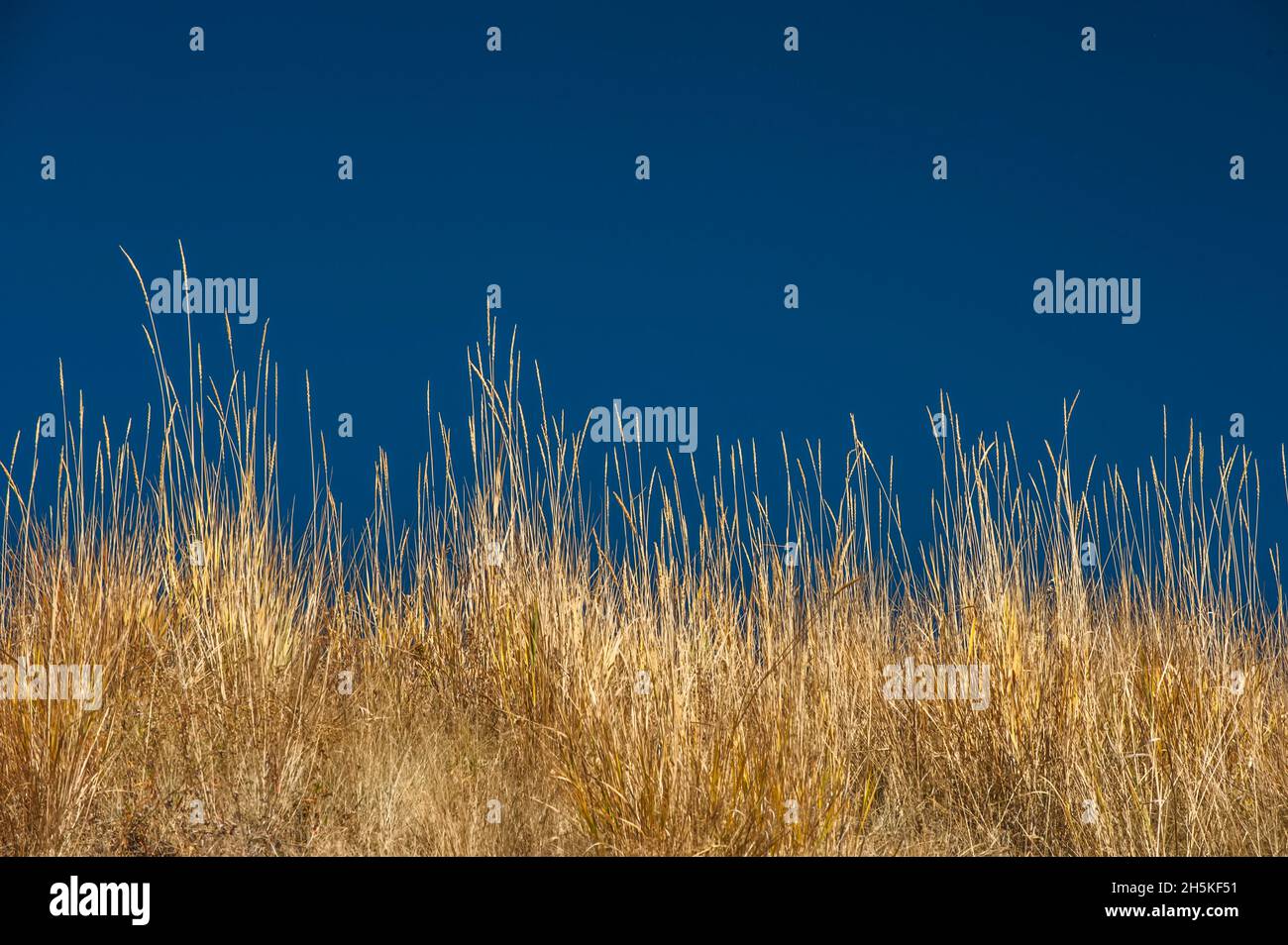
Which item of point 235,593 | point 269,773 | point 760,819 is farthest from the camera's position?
point 235,593

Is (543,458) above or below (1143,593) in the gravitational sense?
above

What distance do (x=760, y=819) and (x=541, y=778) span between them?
0.93m

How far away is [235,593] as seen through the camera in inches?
148
